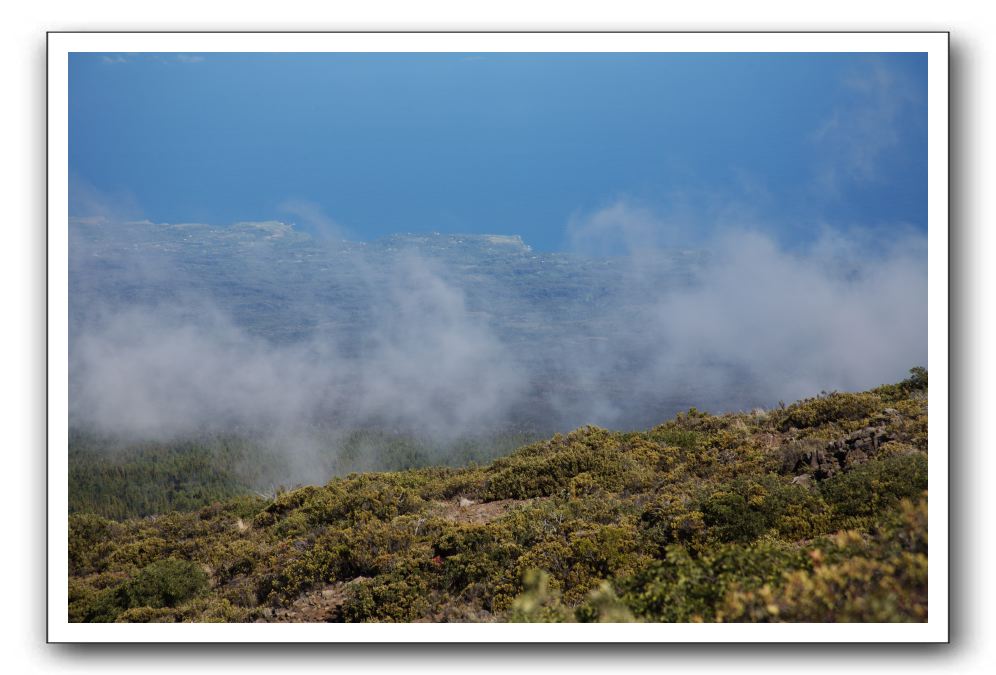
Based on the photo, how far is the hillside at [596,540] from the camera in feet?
15.0

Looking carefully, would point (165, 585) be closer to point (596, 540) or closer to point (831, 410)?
point (596, 540)

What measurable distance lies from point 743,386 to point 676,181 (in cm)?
405

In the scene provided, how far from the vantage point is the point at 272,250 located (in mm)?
13328

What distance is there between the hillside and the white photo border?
16 centimetres

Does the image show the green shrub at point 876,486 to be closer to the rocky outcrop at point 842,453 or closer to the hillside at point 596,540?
the hillside at point 596,540

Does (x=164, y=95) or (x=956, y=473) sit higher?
(x=164, y=95)

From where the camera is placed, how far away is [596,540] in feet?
18.4

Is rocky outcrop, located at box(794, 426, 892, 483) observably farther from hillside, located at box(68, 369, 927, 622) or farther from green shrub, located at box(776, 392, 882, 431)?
green shrub, located at box(776, 392, 882, 431)

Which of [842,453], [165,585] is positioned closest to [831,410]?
[842,453]
